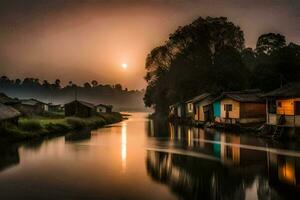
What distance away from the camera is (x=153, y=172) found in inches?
728

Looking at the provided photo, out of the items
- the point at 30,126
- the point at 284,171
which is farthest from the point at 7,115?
the point at 284,171

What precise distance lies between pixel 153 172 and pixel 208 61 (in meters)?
54.0

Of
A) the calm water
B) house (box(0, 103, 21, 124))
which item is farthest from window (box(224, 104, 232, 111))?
house (box(0, 103, 21, 124))

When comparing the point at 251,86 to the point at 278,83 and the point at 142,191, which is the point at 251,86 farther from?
the point at 142,191

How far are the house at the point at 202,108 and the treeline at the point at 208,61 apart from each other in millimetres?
2035

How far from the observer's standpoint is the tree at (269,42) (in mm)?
72838

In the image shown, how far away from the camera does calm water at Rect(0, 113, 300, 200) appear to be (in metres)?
14.2

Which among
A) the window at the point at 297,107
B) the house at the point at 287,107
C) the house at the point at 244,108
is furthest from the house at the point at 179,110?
the window at the point at 297,107

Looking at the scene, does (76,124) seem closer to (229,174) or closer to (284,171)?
(229,174)

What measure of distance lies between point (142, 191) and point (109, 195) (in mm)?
1414

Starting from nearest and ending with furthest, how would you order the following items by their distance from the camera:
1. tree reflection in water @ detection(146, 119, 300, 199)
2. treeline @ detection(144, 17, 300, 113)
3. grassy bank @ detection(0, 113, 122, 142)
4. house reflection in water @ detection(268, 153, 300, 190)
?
tree reflection in water @ detection(146, 119, 300, 199) < house reflection in water @ detection(268, 153, 300, 190) < grassy bank @ detection(0, 113, 122, 142) < treeline @ detection(144, 17, 300, 113)

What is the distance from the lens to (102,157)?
2384 centimetres

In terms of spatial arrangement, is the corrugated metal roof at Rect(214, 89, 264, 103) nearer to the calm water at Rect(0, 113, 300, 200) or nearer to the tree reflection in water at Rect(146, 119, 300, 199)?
the calm water at Rect(0, 113, 300, 200)

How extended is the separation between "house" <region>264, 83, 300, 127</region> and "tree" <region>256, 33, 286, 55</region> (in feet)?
131
